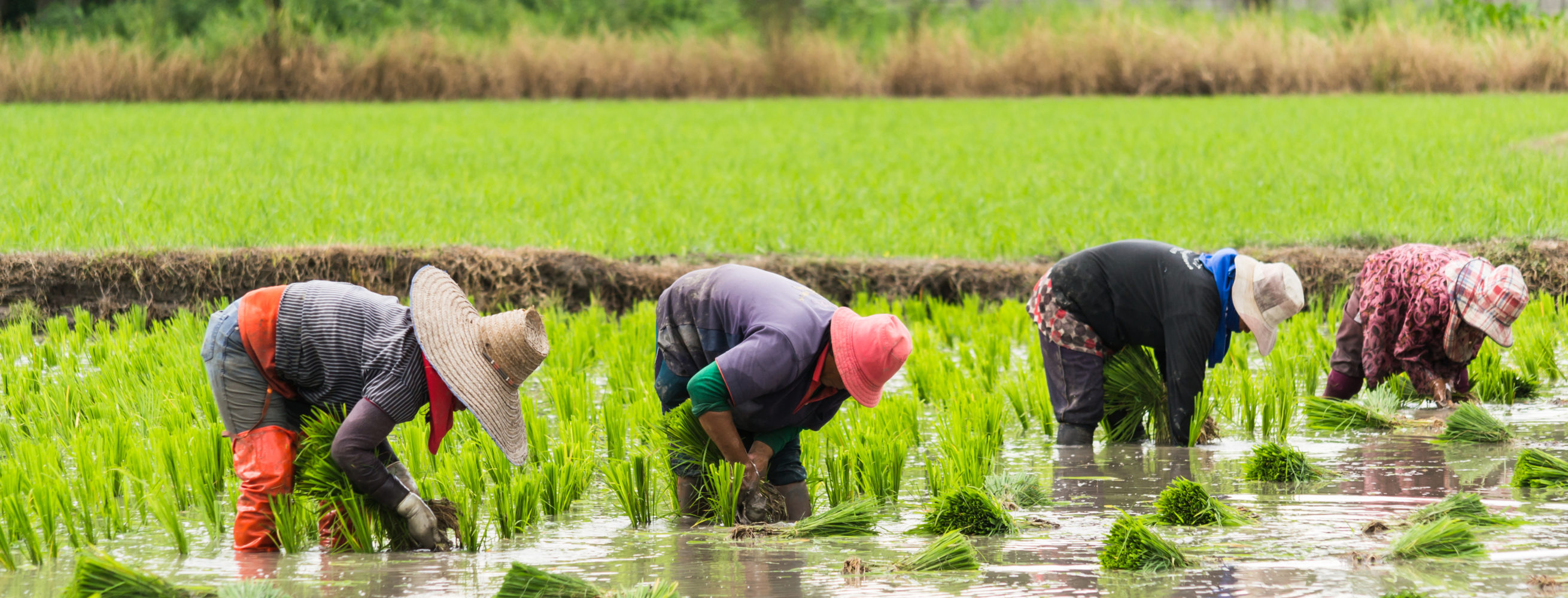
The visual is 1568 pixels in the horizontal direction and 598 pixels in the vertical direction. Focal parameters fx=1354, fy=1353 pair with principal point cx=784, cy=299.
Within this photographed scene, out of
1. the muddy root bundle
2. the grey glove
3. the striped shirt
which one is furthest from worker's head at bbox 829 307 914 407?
the grey glove

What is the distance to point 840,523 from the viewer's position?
11.6 ft

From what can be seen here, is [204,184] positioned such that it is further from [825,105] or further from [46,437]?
[825,105]

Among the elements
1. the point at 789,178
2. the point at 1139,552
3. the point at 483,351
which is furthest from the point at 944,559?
the point at 789,178

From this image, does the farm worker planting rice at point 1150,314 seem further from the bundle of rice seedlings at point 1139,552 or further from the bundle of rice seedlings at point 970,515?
the bundle of rice seedlings at point 1139,552

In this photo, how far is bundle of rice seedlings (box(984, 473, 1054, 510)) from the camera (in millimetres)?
3826

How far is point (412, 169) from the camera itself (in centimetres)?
1190

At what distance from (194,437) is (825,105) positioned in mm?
16660

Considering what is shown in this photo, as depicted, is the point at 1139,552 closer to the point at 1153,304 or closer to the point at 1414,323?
the point at 1153,304

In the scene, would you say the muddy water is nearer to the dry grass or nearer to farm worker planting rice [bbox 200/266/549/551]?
farm worker planting rice [bbox 200/266/549/551]

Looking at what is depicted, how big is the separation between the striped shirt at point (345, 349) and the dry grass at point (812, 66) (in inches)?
718

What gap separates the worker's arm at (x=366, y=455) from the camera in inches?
132

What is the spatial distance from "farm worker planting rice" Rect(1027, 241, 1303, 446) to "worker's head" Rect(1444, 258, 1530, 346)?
70 centimetres

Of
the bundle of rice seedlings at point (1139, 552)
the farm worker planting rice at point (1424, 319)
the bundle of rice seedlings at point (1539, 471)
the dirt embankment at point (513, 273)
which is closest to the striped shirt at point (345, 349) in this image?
the bundle of rice seedlings at point (1139, 552)

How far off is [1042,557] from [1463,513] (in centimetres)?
111
